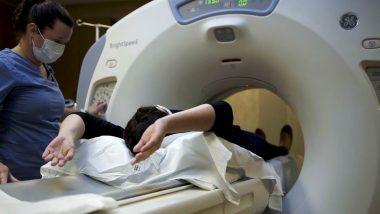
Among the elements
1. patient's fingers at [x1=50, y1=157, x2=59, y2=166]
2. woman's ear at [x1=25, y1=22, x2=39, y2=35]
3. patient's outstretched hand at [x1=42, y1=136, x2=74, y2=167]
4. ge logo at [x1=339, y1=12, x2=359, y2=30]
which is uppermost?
ge logo at [x1=339, y1=12, x2=359, y2=30]

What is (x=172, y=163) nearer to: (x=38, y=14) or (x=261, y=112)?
(x=38, y=14)

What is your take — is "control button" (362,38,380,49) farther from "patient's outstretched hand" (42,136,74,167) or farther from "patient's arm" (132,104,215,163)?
"patient's outstretched hand" (42,136,74,167)

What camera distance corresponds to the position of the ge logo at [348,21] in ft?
3.80

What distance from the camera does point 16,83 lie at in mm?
1193

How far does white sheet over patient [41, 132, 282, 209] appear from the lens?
2.97ft

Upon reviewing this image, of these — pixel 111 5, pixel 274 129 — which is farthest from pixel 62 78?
pixel 274 129

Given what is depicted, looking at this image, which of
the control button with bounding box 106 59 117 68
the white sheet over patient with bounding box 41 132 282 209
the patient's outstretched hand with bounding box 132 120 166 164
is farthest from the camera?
the control button with bounding box 106 59 117 68

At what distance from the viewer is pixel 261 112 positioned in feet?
8.95

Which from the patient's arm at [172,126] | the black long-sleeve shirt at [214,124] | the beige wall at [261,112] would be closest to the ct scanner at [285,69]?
the black long-sleeve shirt at [214,124]

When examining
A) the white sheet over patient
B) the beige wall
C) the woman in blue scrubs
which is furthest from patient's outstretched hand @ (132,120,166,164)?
the beige wall

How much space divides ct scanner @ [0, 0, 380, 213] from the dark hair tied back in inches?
9.9

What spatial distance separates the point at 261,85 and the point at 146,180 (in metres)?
0.72

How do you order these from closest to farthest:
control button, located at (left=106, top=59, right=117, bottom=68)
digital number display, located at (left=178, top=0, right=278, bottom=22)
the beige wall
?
digital number display, located at (left=178, top=0, right=278, bottom=22), control button, located at (left=106, top=59, right=117, bottom=68), the beige wall

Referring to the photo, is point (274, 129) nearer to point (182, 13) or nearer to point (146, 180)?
point (182, 13)
